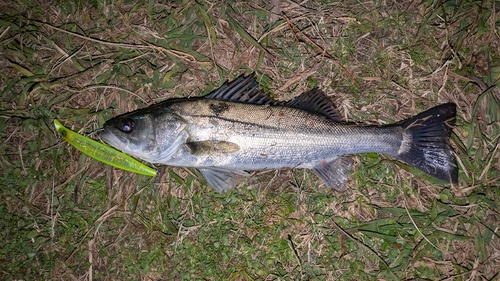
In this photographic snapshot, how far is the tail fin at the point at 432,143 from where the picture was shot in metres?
3.49

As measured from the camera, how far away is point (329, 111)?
356 centimetres

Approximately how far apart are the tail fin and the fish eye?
281cm

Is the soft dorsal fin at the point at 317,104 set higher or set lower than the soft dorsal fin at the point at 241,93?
lower

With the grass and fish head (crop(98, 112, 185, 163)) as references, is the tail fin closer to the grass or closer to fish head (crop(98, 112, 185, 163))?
the grass

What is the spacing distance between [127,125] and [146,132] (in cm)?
20

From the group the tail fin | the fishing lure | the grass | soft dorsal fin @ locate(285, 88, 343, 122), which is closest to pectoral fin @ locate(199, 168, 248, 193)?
the grass

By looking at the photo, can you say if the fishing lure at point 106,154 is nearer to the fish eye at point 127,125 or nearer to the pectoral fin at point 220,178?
the fish eye at point 127,125

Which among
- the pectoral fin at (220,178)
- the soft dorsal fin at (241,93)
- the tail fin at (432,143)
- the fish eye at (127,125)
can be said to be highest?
the soft dorsal fin at (241,93)

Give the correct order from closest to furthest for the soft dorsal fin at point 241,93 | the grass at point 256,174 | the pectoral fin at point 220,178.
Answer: the soft dorsal fin at point 241,93 → the pectoral fin at point 220,178 → the grass at point 256,174

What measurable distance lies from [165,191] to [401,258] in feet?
9.18

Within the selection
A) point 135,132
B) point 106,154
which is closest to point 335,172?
point 135,132

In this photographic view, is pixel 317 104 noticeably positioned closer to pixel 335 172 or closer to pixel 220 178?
pixel 335 172

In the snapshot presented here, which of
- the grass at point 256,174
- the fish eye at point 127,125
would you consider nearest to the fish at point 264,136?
the fish eye at point 127,125

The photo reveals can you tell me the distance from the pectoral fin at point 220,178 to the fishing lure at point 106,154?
0.63 metres
